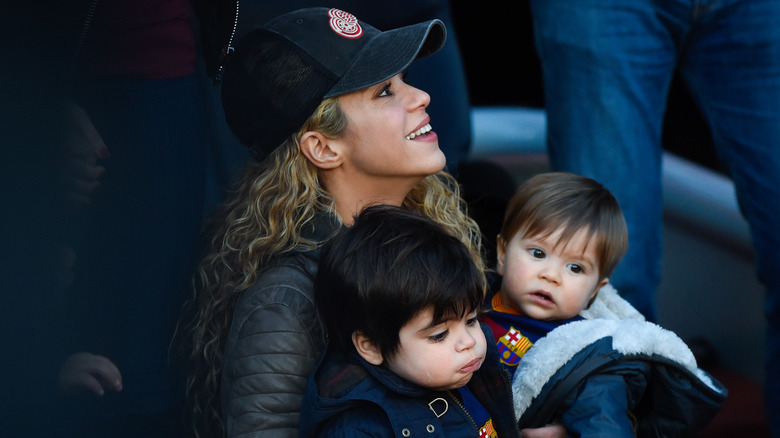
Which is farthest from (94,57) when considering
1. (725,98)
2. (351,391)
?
(725,98)

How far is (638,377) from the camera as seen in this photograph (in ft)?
4.95

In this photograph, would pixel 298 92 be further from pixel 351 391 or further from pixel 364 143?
pixel 351 391

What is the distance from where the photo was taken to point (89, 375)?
132 cm

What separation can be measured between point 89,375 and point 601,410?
0.75m

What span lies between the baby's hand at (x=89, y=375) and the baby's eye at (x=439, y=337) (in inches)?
18.0

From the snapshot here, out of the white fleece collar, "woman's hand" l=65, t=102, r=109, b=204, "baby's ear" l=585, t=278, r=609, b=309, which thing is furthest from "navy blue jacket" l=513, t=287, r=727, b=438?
"woman's hand" l=65, t=102, r=109, b=204

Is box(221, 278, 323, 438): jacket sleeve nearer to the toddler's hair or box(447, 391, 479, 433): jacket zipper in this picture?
the toddler's hair

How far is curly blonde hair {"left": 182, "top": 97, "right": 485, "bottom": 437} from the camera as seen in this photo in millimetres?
1511

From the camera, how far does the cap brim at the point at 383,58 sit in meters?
1.55

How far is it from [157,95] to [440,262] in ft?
1.63

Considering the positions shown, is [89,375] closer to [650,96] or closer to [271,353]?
[271,353]

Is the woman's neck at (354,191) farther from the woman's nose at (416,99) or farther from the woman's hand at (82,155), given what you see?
the woman's hand at (82,155)

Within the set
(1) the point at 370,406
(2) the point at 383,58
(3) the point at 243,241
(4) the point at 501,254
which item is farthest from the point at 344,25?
(1) the point at 370,406

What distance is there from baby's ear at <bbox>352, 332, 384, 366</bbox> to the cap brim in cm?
44
